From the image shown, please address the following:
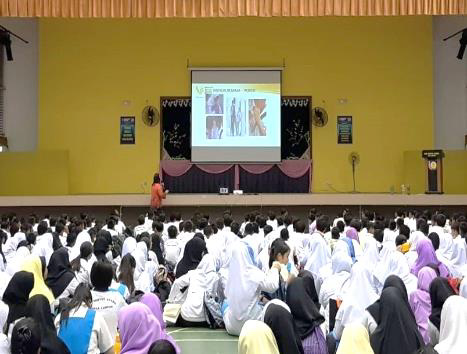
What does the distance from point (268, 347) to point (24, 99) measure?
17221 millimetres

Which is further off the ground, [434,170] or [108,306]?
[434,170]

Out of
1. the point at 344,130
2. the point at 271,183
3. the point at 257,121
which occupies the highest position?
the point at 257,121

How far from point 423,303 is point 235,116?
45.1 ft

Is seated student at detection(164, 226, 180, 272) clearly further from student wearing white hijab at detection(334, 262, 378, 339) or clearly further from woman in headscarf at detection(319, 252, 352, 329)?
student wearing white hijab at detection(334, 262, 378, 339)

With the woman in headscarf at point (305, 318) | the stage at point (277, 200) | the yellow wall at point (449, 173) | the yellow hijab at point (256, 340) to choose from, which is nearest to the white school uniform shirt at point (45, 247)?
the woman in headscarf at point (305, 318)

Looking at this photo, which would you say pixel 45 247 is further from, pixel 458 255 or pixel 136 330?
pixel 458 255

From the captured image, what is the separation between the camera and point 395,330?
4297 mm

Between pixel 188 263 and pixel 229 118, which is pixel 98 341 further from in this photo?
pixel 229 118

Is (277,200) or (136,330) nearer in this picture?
(136,330)

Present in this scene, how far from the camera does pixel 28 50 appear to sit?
19828 millimetres

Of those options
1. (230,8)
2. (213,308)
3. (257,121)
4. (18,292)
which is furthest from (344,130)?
(18,292)

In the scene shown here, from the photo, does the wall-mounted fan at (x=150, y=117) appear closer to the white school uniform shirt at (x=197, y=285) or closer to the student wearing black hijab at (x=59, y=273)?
A: the white school uniform shirt at (x=197, y=285)

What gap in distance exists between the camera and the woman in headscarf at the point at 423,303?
18.1 feet

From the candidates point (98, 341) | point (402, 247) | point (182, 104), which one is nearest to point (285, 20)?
point (182, 104)
